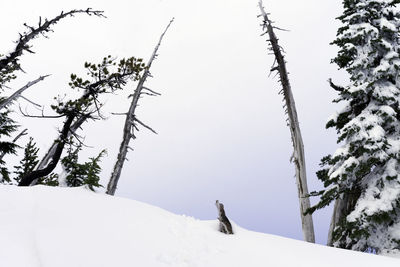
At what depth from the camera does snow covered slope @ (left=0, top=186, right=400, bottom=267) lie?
4.50 metres

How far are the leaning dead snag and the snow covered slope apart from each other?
509 cm

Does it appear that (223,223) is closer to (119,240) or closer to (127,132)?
(119,240)

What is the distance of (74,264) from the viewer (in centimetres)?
427

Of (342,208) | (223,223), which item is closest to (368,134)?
(342,208)

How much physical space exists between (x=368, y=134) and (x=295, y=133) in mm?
3415

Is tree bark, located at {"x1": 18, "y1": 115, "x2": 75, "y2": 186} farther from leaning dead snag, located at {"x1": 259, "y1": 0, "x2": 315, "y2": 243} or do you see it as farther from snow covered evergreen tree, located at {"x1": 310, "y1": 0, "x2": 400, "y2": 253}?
snow covered evergreen tree, located at {"x1": 310, "y1": 0, "x2": 400, "y2": 253}

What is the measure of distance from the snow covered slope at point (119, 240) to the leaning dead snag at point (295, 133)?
5.09 metres

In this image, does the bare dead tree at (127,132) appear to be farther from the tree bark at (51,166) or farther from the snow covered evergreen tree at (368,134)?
the snow covered evergreen tree at (368,134)

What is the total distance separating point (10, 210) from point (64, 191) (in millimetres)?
1861

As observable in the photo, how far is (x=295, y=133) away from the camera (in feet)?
43.2

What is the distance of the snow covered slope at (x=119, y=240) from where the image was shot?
450cm

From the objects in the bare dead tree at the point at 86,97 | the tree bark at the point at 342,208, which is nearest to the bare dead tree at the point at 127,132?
the bare dead tree at the point at 86,97

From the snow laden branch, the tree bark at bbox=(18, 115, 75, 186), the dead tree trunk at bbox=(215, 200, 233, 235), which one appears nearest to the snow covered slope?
the dead tree trunk at bbox=(215, 200, 233, 235)

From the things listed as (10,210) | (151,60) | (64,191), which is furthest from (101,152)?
(10,210)
